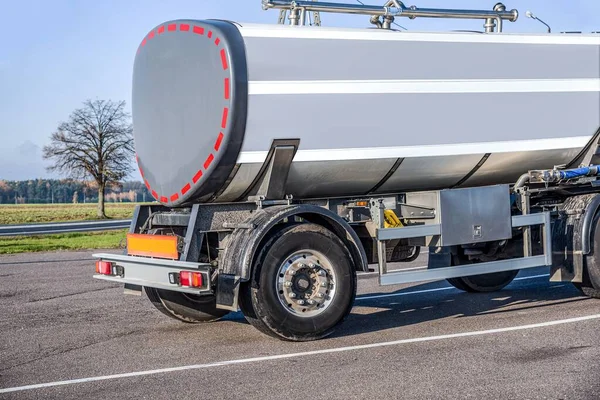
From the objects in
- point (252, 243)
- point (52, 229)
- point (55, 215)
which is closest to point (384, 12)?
point (252, 243)

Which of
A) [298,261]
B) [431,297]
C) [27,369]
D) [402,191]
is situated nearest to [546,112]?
[402,191]

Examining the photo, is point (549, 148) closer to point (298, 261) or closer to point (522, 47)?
point (522, 47)

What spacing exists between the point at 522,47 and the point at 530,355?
3.86 metres

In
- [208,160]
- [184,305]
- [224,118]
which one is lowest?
[184,305]

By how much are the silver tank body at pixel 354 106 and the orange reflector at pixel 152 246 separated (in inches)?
16.6

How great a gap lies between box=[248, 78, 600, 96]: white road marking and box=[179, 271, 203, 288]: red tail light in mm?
1772

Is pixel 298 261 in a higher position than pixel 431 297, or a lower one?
higher

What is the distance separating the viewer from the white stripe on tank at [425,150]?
7879mm

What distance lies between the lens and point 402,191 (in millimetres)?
9078

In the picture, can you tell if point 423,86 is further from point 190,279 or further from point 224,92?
point 190,279

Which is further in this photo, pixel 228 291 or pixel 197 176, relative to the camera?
pixel 197 176

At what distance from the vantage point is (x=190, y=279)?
7.39 metres

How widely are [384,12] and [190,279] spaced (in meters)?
3.75

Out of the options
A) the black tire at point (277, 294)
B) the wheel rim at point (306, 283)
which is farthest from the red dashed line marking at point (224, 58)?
the wheel rim at point (306, 283)
